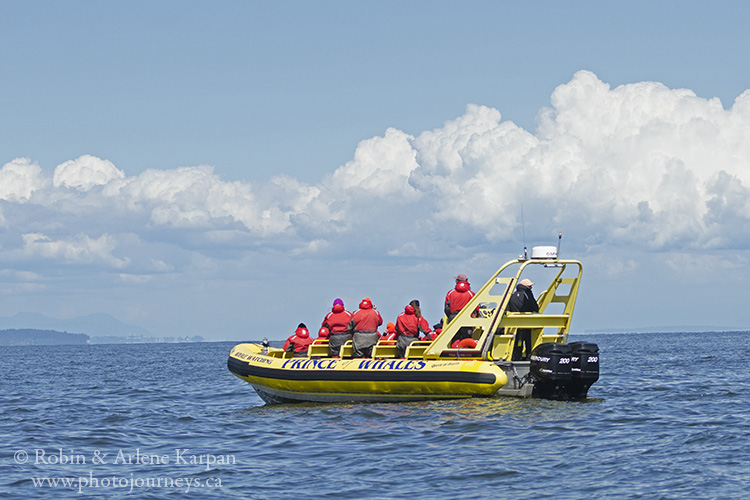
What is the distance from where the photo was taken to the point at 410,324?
16.2 m

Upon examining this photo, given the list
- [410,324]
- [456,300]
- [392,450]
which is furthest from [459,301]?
→ [392,450]

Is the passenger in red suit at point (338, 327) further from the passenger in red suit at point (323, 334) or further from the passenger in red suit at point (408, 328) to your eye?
the passenger in red suit at point (408, 328)

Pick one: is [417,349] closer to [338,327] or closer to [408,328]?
[408,328]

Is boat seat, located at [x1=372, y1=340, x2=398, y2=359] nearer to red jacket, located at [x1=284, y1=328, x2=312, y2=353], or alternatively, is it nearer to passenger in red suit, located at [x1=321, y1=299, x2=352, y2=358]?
passenger in red suit, located at [x1=321, y1=299, x2=352, y2=358]

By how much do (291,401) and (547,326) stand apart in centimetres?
516

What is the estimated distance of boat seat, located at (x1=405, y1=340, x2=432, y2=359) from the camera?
52.4 feet

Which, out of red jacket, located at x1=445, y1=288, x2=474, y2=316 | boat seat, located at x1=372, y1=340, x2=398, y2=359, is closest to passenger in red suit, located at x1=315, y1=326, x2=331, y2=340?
boat seat, located at x1=372, y1=340, x2=398, y2=359

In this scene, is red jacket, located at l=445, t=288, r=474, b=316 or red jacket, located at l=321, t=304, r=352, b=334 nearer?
red jacket, located at l=445, t=288, r=474, b=316

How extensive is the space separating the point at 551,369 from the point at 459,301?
2187 mm

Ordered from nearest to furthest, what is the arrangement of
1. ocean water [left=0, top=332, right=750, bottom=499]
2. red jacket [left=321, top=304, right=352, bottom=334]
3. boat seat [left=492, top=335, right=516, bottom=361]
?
ocean water [left=0, top=332, right=750, bottom=499] → boat seat [left=492, top=335, right=516, bottom=361] → red jacket [left=321, top=304, right=352, bottom=334]

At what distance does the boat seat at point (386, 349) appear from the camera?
1641 centimetres

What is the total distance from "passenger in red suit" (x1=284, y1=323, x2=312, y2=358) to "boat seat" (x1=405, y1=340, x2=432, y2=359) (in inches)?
99.8

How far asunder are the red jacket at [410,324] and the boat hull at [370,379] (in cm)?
73

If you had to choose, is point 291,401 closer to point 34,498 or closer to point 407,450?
point 407,450
